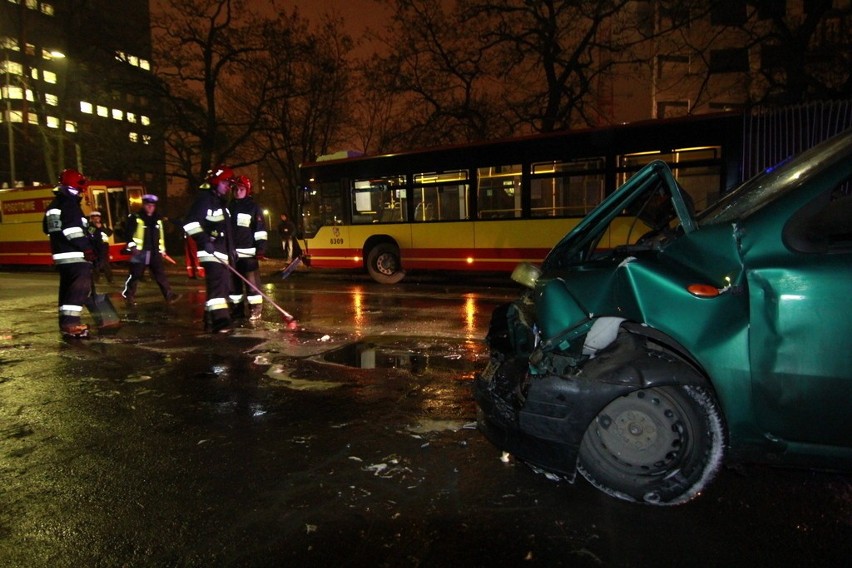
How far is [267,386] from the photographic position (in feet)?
15.9

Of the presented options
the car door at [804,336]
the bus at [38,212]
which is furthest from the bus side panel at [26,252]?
the car door at [804,336]

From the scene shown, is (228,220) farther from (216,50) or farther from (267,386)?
(216,50)

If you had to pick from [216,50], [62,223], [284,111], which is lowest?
[62,223]

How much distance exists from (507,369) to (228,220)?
570 cm

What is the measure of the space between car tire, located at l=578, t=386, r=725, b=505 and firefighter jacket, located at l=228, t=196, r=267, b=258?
6.12 meters

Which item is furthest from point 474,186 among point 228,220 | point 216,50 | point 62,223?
point 216,50

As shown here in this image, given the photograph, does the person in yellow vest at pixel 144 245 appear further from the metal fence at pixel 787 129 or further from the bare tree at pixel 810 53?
the bare tree at pixel 810 53

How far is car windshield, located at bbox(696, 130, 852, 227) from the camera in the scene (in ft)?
8.47

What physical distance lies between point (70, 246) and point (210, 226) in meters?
1.68

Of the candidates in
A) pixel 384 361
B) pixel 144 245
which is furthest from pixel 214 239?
pixel 144 245

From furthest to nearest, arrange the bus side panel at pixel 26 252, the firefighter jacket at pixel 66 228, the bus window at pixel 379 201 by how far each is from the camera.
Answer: the bus side panel at pixel 26 252
the bus window at pixel 379 201
the firefighter jacket at pixel 66 228

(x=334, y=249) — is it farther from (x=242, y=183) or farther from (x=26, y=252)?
(x=26, y=252)

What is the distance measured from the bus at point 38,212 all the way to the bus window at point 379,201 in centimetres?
1082

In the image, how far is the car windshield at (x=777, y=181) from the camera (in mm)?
2582
